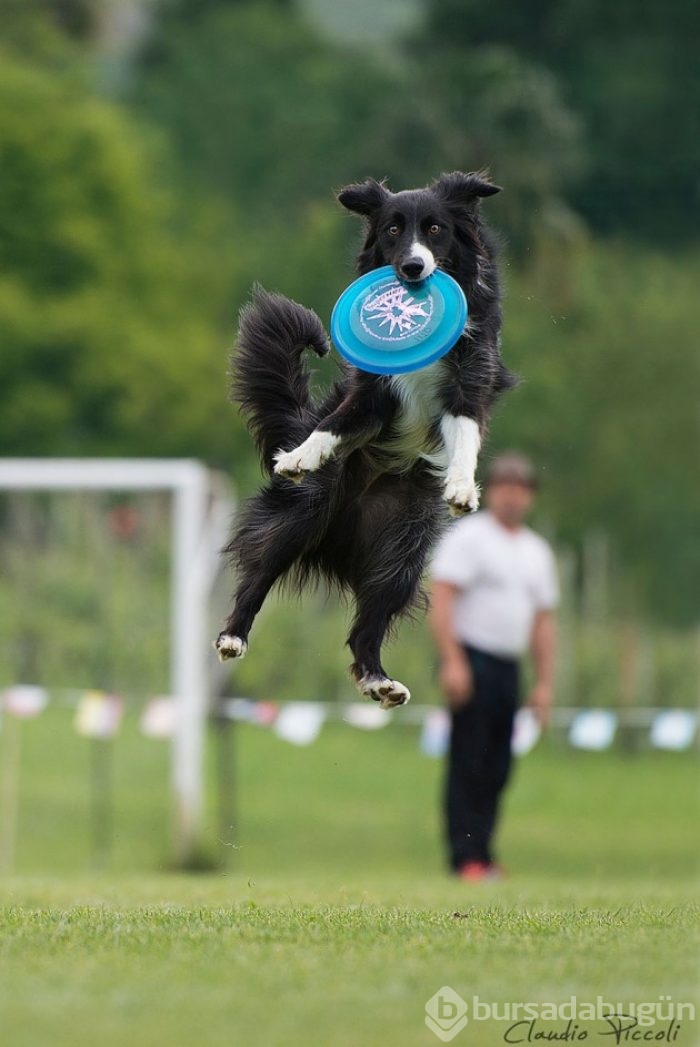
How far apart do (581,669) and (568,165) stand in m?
8.26

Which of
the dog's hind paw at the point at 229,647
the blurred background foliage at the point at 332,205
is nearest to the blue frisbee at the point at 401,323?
the dog's hind paw at the point at 229,647

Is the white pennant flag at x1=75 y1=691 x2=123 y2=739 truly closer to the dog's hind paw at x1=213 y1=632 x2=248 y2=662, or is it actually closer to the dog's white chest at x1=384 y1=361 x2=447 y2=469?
the dog's hind paw at x1=213 y1=632 x2=248 y2=662

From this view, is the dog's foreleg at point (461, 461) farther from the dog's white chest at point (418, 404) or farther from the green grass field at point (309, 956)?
the green grass field at point (309, 956)

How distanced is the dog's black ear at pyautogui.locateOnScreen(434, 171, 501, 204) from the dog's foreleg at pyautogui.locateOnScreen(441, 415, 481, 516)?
719mm

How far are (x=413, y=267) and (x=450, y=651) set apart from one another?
3710 millimetres

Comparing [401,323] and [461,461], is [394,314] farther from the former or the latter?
[461,461]

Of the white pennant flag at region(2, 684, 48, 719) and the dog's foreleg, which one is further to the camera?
the white pennant flag at region(2, 684, 48, 719)

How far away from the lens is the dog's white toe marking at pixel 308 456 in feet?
19.4

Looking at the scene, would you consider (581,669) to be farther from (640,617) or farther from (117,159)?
(117,159)

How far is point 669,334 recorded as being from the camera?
24.9 meters

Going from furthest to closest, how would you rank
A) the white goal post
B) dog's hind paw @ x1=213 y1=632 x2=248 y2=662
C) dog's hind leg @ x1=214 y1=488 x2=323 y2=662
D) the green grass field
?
the white goal post, dog's hind leg @ x1=214 y1=488 x2=323 y2=662, dog's hind paw @ x1=213 y1=632 x2=248 y2=662, the green grass field

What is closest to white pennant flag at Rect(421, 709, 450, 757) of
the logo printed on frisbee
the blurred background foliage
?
the blurred background foliage

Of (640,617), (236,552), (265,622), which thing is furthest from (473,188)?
(640,617)

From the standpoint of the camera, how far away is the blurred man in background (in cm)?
930
